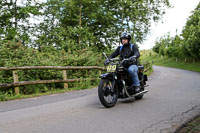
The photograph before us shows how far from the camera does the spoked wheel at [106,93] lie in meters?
5.37

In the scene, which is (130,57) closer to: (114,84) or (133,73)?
(133,73)

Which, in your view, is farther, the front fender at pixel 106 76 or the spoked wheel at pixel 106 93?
the front fender at pixel 106 76

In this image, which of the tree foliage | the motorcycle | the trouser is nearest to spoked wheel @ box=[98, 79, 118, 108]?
the motorcycle

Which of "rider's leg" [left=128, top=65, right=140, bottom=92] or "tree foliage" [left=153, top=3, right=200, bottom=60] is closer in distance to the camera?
"rider's leg" [left=128, top=65, right=140, bottom=92]

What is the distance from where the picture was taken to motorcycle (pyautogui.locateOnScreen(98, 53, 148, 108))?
549 cm

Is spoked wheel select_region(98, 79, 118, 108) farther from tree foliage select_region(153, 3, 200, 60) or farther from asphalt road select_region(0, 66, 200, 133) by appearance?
tree foliage select_region(153, 3, 200, 60)

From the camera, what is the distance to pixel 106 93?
5.58 metres

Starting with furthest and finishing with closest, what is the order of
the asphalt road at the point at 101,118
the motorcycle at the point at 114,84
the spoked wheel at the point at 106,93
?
the motorcycle at the point at 114,84 < the spoked wheel at the point at 106,93 < the asphalt road at the point at 101,118

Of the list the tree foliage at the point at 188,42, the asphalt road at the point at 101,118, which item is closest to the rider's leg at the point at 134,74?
the asphalt road at the point at 101,118

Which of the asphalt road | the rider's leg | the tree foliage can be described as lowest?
the asphalt road

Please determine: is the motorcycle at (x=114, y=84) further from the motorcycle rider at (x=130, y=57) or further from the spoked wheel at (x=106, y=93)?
the motorcycle rider at (x=130, y=57)

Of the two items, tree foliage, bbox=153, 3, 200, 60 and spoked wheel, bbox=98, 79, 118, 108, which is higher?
tree foliage, bbox=153, 3, 200, 60

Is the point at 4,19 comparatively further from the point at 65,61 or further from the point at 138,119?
the point at 138,119

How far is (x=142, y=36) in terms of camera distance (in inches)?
1005
